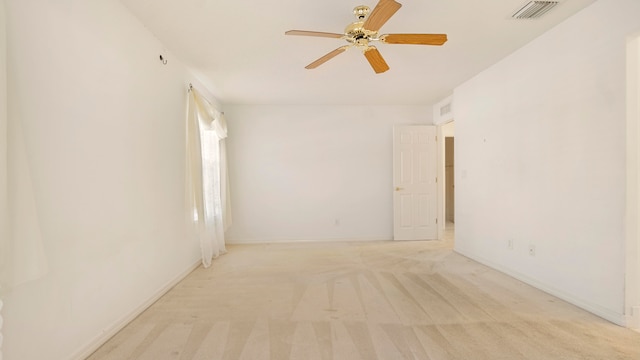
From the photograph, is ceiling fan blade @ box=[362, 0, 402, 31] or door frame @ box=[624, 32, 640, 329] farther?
door frame @ box=[624, 32, 640, 329]

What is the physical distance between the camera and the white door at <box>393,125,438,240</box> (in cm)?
572

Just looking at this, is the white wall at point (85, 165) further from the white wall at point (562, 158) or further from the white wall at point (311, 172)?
the white wall at point (562, 158)

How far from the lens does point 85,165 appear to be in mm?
2025

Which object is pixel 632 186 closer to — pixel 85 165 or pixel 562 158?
pixel 562 158

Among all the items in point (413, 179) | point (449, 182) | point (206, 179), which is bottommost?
point (449, 182)

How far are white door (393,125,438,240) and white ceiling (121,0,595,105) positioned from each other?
1.00 meters

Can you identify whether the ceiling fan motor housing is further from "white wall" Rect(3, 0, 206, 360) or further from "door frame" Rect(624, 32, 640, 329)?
"door frame" Rect(624, 32, 640, 329)

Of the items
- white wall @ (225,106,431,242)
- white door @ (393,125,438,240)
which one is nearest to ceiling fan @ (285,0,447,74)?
white wall @ (225,106,431,242)

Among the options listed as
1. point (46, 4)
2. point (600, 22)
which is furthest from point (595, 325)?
point (46, 4)

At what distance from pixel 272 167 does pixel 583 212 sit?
439 cm

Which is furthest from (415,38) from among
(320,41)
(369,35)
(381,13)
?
(320,41)

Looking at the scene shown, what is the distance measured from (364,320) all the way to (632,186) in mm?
2238

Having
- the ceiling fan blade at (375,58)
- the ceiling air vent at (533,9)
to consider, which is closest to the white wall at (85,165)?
the ceiling fan blade at (375,58)

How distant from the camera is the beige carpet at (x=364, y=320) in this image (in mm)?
2029
